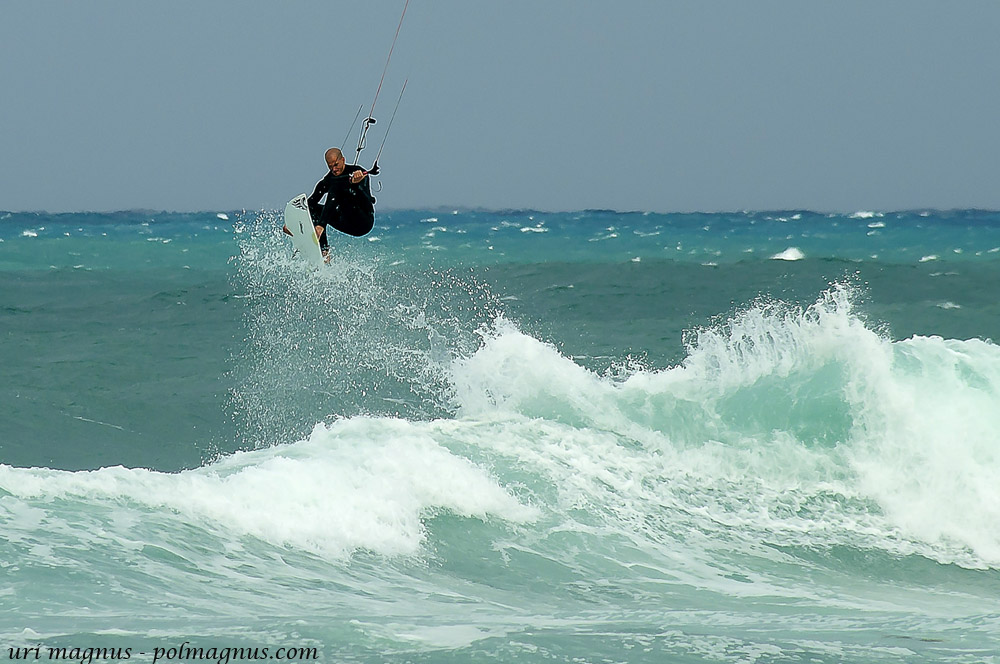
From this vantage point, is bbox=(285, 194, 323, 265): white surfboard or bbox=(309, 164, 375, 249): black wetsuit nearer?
bbox=(309, 164, 375, 249): black wetsuit

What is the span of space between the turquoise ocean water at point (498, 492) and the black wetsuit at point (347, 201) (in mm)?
1967

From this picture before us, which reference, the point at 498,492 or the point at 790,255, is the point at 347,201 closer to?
the point at 498,492

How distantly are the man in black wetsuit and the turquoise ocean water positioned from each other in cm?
198

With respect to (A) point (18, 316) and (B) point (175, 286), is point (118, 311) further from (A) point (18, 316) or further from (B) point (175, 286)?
(B) point (175, 286)

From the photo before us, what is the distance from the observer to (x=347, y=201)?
12.1 m

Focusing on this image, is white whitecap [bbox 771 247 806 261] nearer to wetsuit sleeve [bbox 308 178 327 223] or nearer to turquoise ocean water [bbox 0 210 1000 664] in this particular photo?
turquoise ocean water [bbox 0 210 1000 664]

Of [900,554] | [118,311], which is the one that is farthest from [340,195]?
[118,311]

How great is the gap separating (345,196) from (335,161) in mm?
393

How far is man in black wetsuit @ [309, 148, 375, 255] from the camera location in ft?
39.1

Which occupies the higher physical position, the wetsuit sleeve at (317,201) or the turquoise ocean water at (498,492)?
the wetsuit sleeve at (317,201)

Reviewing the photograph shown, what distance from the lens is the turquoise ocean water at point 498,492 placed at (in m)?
6.48

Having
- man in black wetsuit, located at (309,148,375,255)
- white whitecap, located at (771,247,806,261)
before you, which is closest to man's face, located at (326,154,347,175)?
man in black wetsuit, located at (309,148,375,255)

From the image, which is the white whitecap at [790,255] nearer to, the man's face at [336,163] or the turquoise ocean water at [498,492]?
the turquoise ocean water at [498,492]

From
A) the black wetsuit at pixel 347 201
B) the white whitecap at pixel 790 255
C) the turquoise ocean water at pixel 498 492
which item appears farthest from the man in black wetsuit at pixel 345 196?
the white whitecap at pixel 790 255
